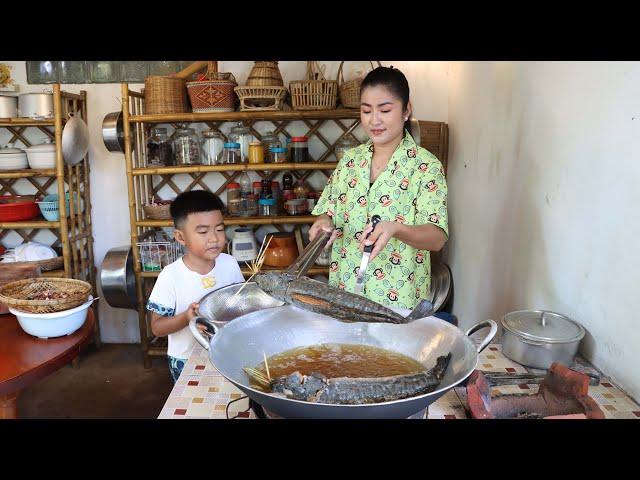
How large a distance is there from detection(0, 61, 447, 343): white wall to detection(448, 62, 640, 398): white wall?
72 cm

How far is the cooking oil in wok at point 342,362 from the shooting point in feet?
3.59

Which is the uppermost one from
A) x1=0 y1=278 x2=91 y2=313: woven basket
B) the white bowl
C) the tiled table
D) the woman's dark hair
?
the woman's dark hair

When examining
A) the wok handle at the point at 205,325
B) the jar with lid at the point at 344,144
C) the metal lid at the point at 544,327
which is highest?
the jar with lid at the point at 344,144

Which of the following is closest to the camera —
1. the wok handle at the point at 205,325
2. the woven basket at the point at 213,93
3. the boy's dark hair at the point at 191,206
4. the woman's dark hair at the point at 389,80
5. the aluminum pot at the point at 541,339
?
the wok handle at the point at 205,325

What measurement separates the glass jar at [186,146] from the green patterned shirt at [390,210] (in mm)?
1629

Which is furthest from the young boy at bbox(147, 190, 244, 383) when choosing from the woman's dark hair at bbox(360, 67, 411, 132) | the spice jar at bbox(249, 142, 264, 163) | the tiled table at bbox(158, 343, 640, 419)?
the spice jar at bbox(249, 142, 264, 163)

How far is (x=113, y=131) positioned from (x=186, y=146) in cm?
47

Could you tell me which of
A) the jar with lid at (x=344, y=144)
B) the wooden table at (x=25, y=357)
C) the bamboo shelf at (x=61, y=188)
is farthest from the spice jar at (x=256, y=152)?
the wooden table at (x=25, y=357)

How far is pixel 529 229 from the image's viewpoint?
173 cm

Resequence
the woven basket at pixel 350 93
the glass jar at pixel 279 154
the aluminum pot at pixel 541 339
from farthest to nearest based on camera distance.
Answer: the glass jar at pixel 279 154 < the woven basket at pixel 350 93 < the aluminum pot at pixel 541 339

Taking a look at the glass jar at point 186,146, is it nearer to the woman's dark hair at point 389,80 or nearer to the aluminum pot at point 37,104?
the aluminum pot at point 37,104

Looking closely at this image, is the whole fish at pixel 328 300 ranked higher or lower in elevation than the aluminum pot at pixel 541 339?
higher

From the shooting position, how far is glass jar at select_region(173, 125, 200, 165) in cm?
325

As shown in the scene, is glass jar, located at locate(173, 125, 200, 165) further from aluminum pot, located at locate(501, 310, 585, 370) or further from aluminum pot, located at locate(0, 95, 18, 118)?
aluminum pot, located at locate(501, 310, 585, 370)
